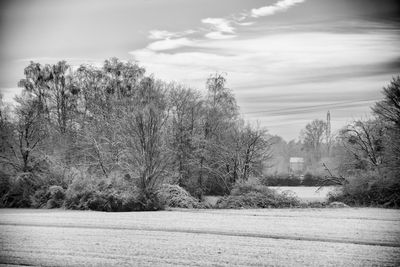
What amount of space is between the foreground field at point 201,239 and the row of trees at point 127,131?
5.31 m

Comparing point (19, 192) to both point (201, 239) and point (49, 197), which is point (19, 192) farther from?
point (201, 239)

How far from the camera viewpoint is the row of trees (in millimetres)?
21984

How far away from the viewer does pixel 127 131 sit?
22562 mm

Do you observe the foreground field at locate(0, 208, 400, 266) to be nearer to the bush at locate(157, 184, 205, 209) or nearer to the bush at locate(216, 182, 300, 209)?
the bush at locate(157, 184, 205, 209)

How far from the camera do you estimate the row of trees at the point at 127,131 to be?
21984 millimetres

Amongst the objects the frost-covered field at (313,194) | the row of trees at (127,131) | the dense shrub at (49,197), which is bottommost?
the frost-covered field at (313,194)

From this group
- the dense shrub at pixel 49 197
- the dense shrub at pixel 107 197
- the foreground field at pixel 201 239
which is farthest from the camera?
the dense shrub at pixel 49 197

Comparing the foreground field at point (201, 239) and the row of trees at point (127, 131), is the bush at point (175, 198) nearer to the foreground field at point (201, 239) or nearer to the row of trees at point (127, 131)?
the row of trees at point (127, 131)

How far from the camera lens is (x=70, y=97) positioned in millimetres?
37844

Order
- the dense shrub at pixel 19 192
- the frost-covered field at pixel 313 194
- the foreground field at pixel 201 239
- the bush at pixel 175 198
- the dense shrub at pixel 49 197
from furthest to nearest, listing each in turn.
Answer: the frost-covered field at pixel 313 194, the dense shrub at pixel 19 192, the dense shrub at pixel 49 197, the bush at pixel 175 198, the foreground field at pixel 201 239

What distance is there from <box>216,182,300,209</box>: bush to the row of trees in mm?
3640

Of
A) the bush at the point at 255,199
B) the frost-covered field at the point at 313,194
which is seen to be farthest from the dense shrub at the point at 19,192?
the frost-covered field at the point at 313,194

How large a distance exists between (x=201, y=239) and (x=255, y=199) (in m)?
10.4

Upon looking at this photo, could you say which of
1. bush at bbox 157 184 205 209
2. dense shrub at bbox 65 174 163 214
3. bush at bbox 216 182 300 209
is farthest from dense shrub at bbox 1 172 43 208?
bush at bbox 216 182 300 209
